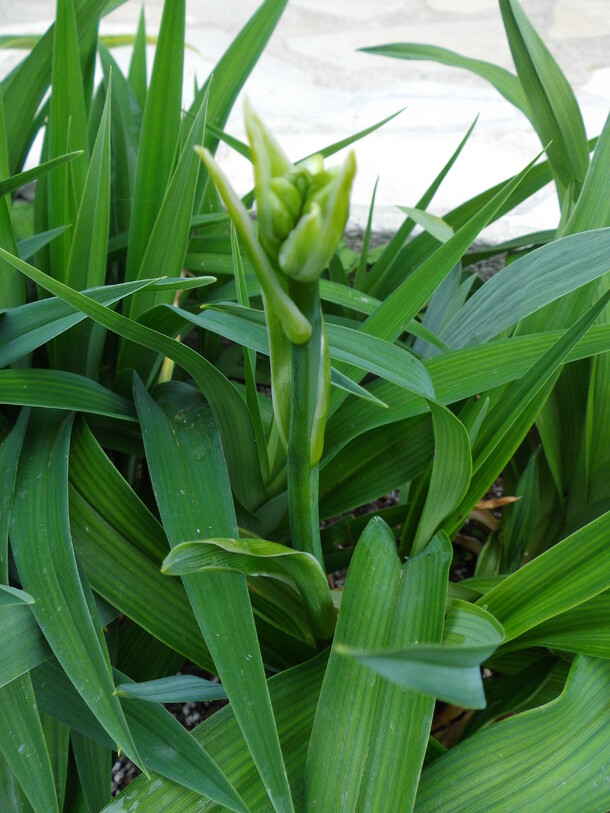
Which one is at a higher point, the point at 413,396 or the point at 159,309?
the point at 159,309

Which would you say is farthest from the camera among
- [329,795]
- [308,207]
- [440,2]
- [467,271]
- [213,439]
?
[440,2]

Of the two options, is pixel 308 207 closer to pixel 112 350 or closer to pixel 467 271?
pixel 112 350

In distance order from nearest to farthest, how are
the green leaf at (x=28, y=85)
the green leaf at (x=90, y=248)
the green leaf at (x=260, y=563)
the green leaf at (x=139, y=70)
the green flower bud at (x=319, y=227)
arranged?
1. the green flower bud at (x=319, y=227)
2. the green leaf at (x=260, y=563)
3. the green leaf at (x=90, y=248)
4. the green leaf at (x=28, y=85)
5. the green leaf at (x=139, y=70)

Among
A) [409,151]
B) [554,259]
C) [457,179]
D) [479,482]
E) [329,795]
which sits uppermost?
[409,151]

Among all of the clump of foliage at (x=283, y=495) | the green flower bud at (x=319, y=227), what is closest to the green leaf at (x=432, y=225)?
the clump of foliage at (x=283, y=495)

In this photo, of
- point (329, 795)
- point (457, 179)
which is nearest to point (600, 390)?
point (329, 795)

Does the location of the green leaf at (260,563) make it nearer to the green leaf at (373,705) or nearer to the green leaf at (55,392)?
the green leaf at (373,705)
